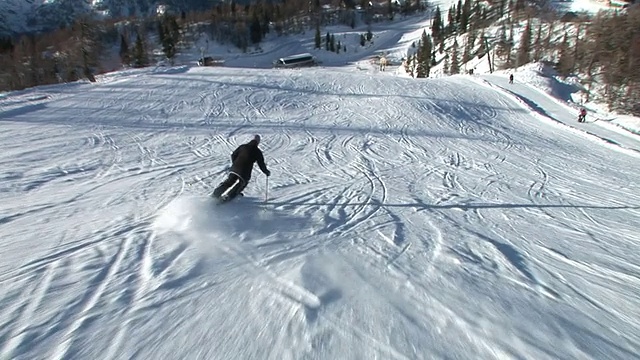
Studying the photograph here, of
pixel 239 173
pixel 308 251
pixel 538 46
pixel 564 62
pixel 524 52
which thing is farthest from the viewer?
pixel 538 46

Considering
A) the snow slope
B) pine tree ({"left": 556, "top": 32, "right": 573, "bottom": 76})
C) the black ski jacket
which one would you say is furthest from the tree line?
the black ski jacket

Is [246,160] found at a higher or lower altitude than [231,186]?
higher

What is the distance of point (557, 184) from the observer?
34.6 ft

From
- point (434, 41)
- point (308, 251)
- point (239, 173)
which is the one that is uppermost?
point (434, 41)

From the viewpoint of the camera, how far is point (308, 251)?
16.8ft

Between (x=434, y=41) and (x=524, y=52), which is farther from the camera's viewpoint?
(x=434, y=41)

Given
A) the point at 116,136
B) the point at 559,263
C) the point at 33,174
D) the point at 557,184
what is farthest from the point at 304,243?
the point at 116,136

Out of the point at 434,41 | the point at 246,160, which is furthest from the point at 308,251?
the point at 434,41

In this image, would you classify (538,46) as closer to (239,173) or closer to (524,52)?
(524,52)

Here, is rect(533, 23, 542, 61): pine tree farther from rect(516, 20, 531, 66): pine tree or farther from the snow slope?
the snow slope

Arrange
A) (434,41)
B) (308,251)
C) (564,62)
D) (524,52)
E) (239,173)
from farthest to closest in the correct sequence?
1. (434,41)
2. (524,52)
3. (564,62)
4. (239,173)
5. (308,251)

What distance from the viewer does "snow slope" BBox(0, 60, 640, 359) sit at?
11.4 ft

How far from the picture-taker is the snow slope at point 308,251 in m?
3.48

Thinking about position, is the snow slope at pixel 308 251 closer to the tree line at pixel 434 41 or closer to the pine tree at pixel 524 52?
the tree line at pixel 434 41
